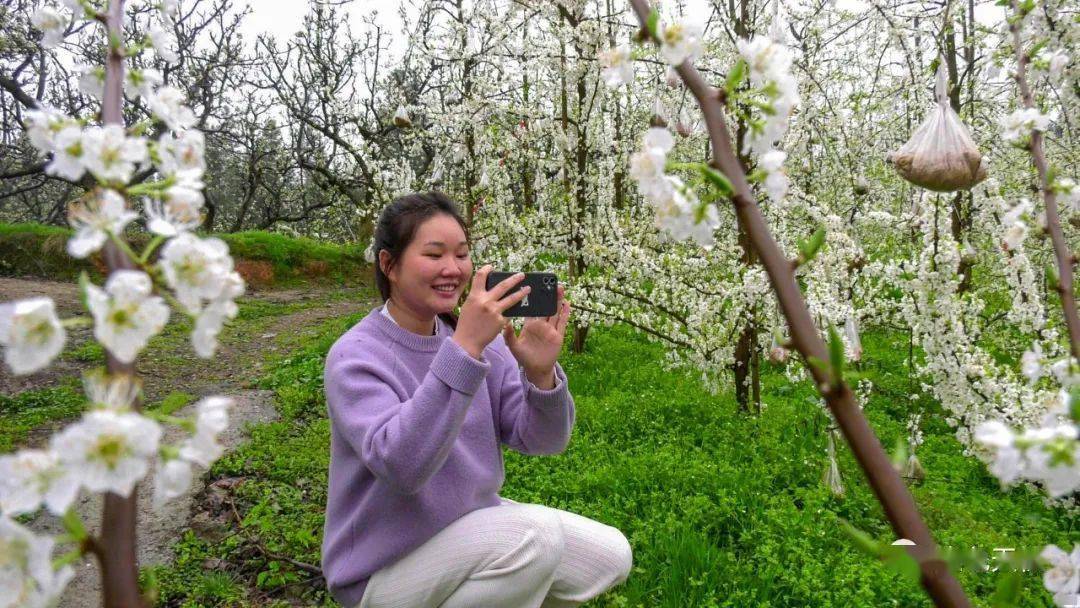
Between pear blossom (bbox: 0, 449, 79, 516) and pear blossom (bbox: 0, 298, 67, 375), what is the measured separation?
8 cm

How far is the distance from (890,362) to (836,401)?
5603 mm

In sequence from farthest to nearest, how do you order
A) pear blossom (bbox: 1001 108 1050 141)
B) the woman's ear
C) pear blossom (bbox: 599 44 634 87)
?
the woman's ear, pear blossom (bbox: 1001 108 1050 141), pear blossom (bbox: 599 44 634 87)

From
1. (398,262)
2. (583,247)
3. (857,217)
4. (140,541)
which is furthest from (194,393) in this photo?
(857,217)

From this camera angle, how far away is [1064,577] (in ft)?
2.40

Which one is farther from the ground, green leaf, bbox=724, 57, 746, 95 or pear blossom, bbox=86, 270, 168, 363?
green leaf, bbox=724, 57, 746, 95

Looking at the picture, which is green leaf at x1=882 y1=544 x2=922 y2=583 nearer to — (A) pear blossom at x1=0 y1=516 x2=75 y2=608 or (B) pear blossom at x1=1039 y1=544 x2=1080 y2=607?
(B) pear blossom at x1=1039 y1=544 x2=1080 y2=607

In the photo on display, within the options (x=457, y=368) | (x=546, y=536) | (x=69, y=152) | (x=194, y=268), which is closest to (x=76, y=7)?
(x=69, y=152)

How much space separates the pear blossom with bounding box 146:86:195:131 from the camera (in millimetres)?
695

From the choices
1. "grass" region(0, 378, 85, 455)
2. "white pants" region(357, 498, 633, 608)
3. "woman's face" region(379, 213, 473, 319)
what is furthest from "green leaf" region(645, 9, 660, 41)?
"grass" region(0, 378, 85, 455)

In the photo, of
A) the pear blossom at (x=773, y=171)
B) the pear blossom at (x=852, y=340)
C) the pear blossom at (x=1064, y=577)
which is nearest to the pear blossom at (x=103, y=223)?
the pear blossom at (x=773, y=171)

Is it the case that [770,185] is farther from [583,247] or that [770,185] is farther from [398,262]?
[583,247]

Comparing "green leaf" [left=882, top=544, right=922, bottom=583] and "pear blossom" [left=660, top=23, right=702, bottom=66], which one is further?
"pear blossom" [left=660, top=23, right=702, bottom=66]

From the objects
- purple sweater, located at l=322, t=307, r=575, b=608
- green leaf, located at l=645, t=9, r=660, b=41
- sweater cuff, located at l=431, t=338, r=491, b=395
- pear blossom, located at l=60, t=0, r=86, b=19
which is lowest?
purple sweater, located at l=322, t=307, r=575, b=608

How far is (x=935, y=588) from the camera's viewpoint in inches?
21.6
